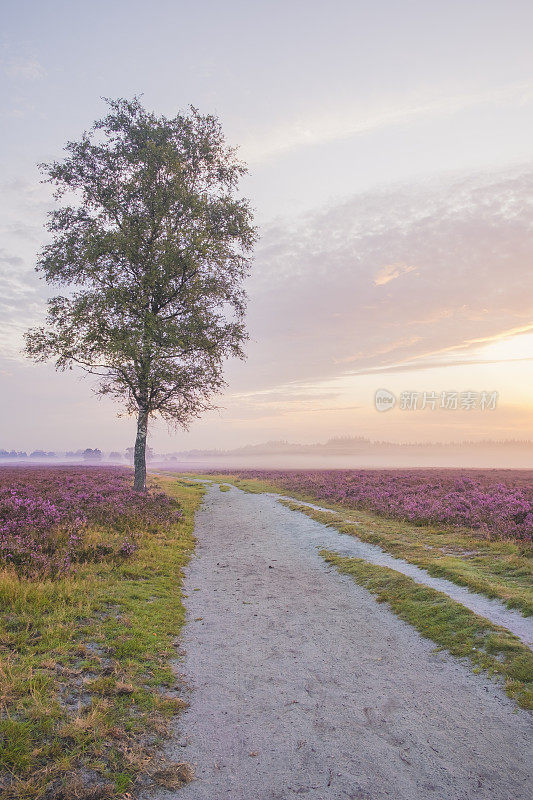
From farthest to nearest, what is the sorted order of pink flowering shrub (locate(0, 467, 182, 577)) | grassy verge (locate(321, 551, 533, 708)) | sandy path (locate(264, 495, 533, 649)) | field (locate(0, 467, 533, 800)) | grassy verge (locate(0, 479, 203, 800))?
pink flowering shrub (locate(0, 467, 182, 577))
sandy path (locate(264, 495, 533, 649))
grassy verge (locate(321, 551, 533, 708))
field (locate(0, 467, 533, 800))
grassy verge (locate(0, 479, 203, 800))

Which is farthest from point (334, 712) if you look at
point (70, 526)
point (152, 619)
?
point (70, 526)

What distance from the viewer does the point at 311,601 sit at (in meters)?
9.92

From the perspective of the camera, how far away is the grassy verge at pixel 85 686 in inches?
159

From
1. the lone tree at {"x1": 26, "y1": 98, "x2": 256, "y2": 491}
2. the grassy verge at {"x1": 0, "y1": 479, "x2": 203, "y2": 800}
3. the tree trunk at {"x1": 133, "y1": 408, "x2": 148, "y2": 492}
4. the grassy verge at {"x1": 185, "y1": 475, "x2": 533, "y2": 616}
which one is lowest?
the grassy verge at {"x1": 185, "y1": 475, "x2": 533, "y2": 616}

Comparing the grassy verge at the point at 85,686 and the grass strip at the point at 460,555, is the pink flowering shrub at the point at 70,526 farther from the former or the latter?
the grass strip at the point at 460,555

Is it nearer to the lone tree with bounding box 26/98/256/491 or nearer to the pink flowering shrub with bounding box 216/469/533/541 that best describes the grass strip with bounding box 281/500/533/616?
the pink flowering shrub with bounding box 216/469/533/541

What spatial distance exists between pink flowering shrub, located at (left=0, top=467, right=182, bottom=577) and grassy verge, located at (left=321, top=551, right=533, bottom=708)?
761cm

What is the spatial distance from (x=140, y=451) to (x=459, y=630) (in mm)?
21479

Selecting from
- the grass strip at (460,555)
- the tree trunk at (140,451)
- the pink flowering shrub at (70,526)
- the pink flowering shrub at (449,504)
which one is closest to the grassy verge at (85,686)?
the pink flowering shrub at (70,526)

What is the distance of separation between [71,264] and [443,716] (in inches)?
1056

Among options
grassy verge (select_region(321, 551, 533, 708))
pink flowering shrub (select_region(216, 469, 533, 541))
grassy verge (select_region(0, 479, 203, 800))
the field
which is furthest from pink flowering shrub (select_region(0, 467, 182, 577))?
pink flowering shrub (select_region(216, 469, 533, 541))

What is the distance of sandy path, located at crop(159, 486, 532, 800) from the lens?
429cm

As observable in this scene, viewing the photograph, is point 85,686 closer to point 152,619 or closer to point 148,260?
point 152,619

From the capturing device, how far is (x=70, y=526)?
1241cm
